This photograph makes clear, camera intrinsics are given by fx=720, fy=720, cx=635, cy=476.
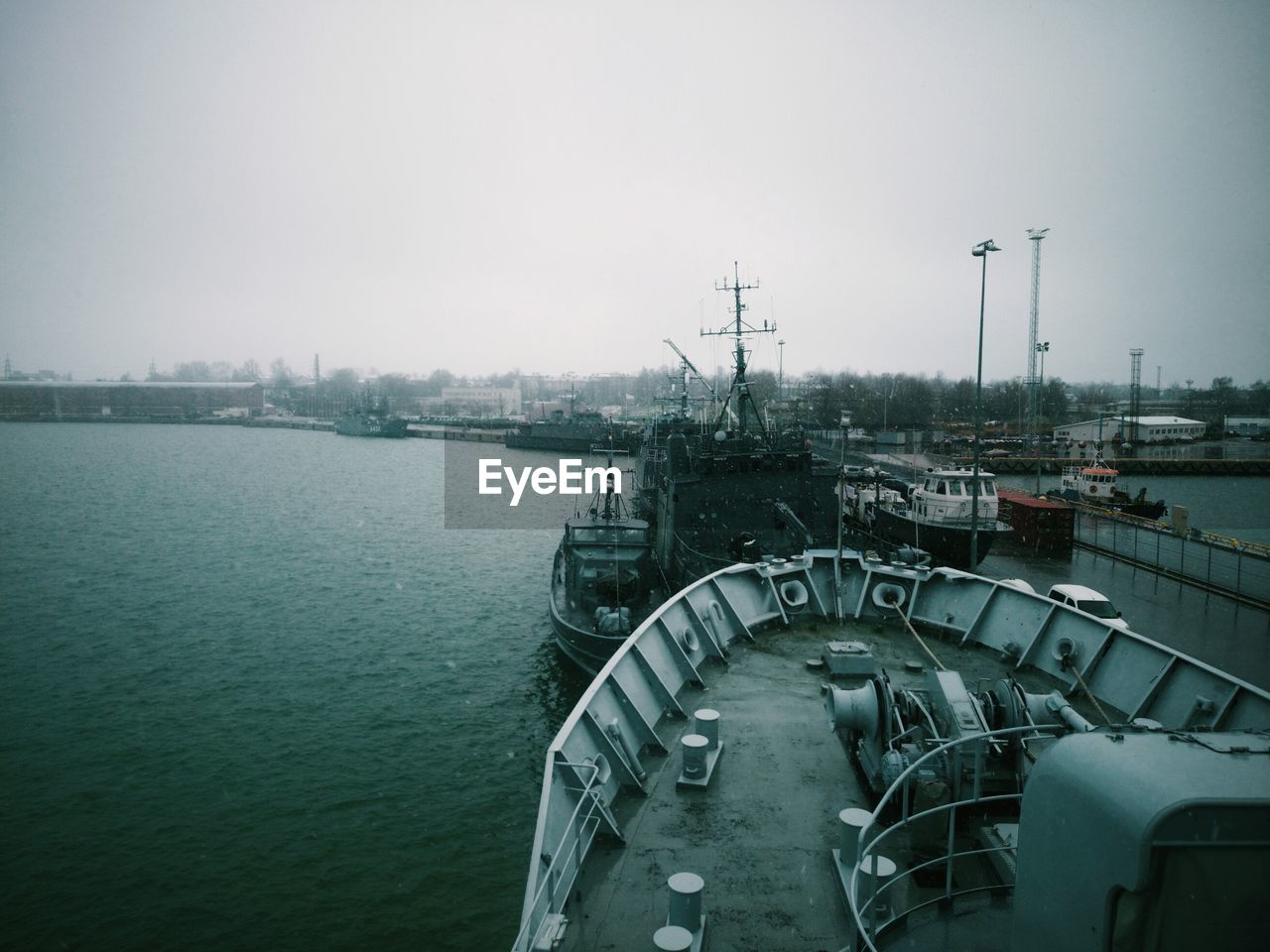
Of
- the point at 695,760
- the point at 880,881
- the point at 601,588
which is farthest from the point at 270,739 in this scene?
the point at 880,881

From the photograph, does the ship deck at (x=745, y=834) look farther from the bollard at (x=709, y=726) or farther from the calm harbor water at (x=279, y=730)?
the calm harbor water at (x=279, y=730)

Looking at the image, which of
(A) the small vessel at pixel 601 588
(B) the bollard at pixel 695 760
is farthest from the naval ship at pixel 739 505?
(B) the bollard at pixel 695 760

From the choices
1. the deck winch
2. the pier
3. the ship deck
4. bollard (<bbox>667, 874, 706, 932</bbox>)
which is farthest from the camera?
the pier

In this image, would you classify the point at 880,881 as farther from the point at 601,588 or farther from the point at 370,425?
the point at 370,425

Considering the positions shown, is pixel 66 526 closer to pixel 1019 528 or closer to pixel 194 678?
pixel 194 678

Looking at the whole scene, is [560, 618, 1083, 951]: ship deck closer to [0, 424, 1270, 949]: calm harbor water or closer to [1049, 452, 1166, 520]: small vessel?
[0, 424, 1270, 949]: calm harbor water

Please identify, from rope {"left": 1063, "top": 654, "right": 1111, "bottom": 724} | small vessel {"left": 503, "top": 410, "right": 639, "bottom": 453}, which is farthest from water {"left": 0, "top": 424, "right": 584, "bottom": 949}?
small vessel {"left": 503, "top": 410, "right": 639, "bottom": 453}

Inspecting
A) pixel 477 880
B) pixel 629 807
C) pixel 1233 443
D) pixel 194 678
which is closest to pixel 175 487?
pixel 194 678
